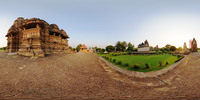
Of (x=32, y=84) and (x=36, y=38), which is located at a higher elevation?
(x=36, y=38)

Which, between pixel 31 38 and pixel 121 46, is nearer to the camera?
pixel 31 38

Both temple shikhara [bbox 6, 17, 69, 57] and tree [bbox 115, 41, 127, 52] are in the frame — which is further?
tree [bbox 115, 41, 127, 52]

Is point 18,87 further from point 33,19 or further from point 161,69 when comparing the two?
point 161,69

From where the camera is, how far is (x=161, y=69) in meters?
7.69

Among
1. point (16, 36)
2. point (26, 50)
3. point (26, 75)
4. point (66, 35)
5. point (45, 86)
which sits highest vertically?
point (66, 35)

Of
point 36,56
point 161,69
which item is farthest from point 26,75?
point 161,69

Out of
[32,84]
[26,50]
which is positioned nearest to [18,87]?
[32,84]

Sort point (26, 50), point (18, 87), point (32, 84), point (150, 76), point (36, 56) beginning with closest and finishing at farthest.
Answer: point (18, 87)
point (32, 84)
point (150, 76)
point (36, 56)
point (26, 50)

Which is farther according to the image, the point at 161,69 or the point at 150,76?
the point at 161,69

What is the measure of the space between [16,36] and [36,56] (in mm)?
11086

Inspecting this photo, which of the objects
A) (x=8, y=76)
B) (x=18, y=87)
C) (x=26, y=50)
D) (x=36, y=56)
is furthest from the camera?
(x=26, y=50)

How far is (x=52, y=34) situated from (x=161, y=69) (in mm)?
19335

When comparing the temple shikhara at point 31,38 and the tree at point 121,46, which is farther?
the tree at point 121,46

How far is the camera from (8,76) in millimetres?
4184
